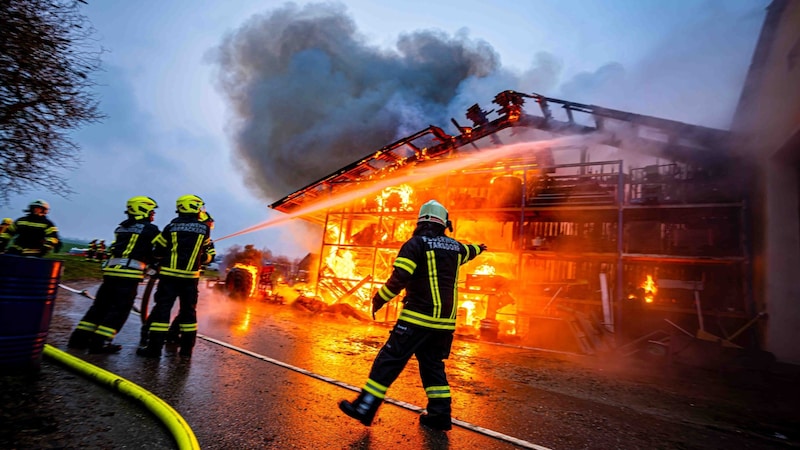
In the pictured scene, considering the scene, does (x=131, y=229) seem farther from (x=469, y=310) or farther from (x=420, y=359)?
(x=469, y=310)

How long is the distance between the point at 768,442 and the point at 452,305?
303 cm

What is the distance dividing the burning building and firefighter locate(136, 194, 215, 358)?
20.8ft

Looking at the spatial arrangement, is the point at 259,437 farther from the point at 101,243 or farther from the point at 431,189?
the point at 101,243

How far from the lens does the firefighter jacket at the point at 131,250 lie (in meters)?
4.05

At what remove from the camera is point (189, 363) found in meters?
3.81

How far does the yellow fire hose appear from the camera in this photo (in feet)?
6.41

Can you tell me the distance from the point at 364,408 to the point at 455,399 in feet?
4.44

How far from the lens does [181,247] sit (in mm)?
4066

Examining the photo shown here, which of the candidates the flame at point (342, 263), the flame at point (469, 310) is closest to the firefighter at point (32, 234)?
the flame at point (342, 263)

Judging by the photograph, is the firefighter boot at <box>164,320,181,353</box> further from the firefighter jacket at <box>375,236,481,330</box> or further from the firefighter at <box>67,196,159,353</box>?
the firefighter jacket at <box>375,236,481,330</box>

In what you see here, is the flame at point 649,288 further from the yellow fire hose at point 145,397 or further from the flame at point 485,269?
the yellow fire hose at point 145,397

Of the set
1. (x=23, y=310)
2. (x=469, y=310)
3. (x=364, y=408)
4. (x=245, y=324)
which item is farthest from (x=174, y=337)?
(x=469, y=310)

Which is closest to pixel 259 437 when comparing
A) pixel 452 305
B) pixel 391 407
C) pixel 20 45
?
pixel 391 407

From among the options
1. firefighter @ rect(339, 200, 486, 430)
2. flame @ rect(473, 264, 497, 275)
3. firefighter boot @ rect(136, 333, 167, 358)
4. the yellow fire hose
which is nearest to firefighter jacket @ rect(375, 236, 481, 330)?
firefighter @ rect(339, 200, 486, 430)
